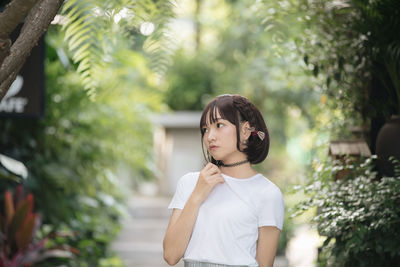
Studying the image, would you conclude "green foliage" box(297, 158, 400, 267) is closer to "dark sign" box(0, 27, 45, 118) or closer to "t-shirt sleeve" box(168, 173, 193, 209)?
"t-shirt sleeve" box(168, 173, 193, 209)

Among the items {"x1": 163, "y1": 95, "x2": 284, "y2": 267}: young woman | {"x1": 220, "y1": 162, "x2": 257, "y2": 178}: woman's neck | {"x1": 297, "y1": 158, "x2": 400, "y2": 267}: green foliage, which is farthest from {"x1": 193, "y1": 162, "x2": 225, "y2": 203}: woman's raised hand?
{"x1": 297, "y1": 158, "x2": 400, "y2": 267}: green foliage

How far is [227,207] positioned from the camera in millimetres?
1680

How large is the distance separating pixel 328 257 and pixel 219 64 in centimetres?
677

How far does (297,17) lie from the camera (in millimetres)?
2805

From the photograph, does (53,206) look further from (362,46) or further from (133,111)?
(362,46)

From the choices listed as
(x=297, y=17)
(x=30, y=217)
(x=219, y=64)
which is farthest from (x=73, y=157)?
(x=219, y=64)

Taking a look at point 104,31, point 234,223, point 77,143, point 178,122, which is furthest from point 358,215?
point 178,122

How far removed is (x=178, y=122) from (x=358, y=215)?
6590mm

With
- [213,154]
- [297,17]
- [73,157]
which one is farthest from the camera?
[73,157]

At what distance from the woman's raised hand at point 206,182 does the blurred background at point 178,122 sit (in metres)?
0.62

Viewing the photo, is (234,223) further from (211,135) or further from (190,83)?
(190,83)

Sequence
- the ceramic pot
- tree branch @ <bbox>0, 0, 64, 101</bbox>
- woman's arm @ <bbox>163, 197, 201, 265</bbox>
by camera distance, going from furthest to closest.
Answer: the ceramic pot
woman's arm @ <bbox>163, 197, 201, 265</bbox>
tree branch @ <bbox>0, 0, 64, 101</bbox>

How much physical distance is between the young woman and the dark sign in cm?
198

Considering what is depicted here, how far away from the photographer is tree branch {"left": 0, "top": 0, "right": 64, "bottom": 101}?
1434 millimetres
